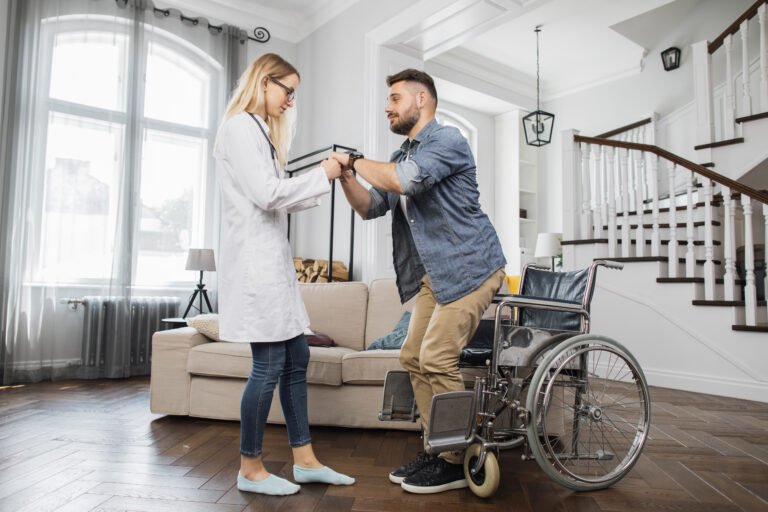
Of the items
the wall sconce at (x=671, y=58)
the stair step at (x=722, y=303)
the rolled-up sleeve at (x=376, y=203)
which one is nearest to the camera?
the rolled-up sleeve at (x=376, y=203)

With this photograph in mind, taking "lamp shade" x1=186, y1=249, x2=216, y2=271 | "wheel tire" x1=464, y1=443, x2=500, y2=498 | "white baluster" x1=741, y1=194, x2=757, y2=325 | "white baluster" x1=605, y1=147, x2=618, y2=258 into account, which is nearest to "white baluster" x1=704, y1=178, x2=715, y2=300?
"white baluster" x1=741, y1=194, x2=757, y2=325

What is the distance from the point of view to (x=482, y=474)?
1.72 m

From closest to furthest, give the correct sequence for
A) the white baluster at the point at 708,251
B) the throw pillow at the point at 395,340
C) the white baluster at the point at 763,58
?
the throw pillow at the point at 395,340, the white baluster at the point at 708,251, the white baluster at the point at 763,58

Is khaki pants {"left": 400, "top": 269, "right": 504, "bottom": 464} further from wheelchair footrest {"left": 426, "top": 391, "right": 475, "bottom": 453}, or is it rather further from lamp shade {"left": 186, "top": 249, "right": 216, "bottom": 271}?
lamp shade {"left": 186, "top": 249, "right": 216, "bottom": 271}

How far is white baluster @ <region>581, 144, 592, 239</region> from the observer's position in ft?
15.3

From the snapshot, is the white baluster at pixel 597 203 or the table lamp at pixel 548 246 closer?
the white baluster at pixel 597 203

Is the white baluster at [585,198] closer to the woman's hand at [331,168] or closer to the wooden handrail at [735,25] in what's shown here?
the wooden handrail at [735,25]

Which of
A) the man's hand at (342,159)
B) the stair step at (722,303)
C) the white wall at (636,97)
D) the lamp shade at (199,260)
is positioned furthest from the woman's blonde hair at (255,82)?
the white wall at (636,97)

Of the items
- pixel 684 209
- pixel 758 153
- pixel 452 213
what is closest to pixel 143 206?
pixel 452 213

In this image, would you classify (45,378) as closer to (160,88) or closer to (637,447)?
(160,88)

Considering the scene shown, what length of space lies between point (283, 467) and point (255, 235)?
921 mm

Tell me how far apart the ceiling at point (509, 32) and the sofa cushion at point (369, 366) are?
2.88 meters

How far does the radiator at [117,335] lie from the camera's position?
3.99 m

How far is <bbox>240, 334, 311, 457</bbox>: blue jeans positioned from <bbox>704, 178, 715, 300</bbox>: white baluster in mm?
3378
